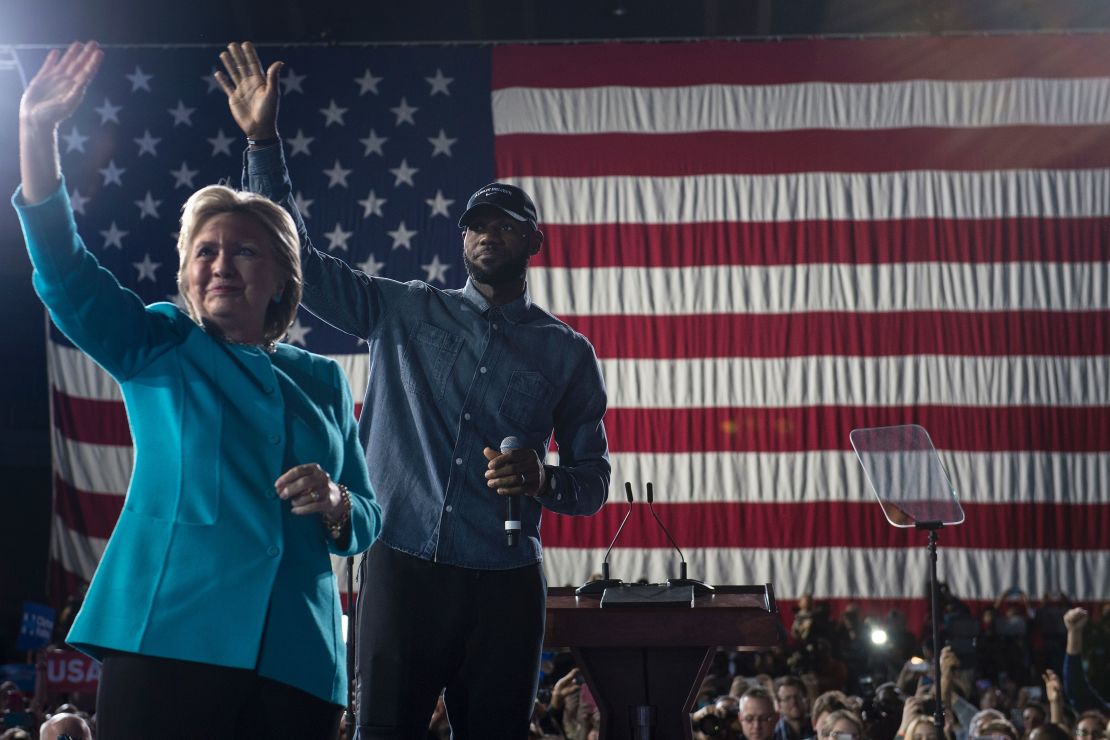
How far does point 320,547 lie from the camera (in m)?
1.41

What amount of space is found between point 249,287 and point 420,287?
0.93 m

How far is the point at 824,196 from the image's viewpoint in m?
8.72

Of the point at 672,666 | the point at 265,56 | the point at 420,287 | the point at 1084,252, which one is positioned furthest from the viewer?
the point at 265,56

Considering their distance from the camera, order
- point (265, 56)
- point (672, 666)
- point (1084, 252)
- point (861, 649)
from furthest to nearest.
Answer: point (265, 56) → point (1084, 252) → point (861, 649) → point (672, 666)

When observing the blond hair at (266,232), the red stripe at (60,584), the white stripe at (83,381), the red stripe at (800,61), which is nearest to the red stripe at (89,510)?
the red stripe at (60,584)

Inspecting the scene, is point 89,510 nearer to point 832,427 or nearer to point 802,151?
point 832,427

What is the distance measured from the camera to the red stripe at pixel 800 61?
8.70 meters

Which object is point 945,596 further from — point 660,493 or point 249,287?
point 249,287

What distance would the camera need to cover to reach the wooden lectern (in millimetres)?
2363

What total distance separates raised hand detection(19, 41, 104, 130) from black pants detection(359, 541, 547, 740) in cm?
98

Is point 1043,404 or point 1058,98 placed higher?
point 1058,98

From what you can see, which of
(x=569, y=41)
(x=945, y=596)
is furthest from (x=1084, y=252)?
(x=569, y=41)

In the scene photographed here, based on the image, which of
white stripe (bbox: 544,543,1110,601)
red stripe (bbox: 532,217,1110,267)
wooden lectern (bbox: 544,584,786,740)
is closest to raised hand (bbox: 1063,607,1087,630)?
white stripe (bbox: 544,543,1110,601)

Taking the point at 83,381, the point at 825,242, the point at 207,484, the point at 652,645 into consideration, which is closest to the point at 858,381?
the point at 825,242
